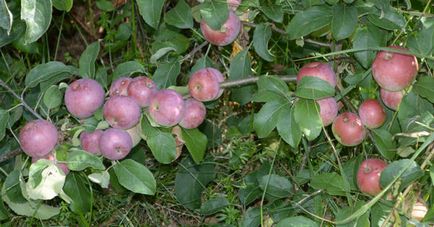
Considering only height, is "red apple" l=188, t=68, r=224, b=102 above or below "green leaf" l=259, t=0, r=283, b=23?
below

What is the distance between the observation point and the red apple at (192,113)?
1611 mm

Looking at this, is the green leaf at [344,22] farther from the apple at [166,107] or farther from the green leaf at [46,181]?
the green leaf at [46,181]

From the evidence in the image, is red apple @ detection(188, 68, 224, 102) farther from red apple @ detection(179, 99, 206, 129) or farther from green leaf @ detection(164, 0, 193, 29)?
green leaf @ detection(164, 0, 193, 29)

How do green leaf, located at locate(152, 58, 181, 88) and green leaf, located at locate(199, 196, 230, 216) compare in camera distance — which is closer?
green leaf, located at locate(152, 58, 181, 88)

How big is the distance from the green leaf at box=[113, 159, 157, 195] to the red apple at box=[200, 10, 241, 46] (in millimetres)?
337

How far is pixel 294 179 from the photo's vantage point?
5.93 feet

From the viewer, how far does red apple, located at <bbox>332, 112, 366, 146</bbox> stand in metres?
1.60

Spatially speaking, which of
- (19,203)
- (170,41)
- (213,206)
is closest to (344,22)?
(170,41)

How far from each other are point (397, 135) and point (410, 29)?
12.7 inches

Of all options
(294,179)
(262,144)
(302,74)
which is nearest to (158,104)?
(302,74)

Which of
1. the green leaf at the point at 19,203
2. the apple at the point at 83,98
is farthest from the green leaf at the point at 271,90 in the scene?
the green leaf at the point at 19,203

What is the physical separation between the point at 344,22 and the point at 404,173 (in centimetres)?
34

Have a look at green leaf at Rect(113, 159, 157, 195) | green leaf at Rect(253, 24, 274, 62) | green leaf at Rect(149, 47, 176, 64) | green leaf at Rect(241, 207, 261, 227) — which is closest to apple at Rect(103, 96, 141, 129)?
green leaf at Rect(113, 159, 157, 195)

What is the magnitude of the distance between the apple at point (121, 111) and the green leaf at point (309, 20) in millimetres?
372
